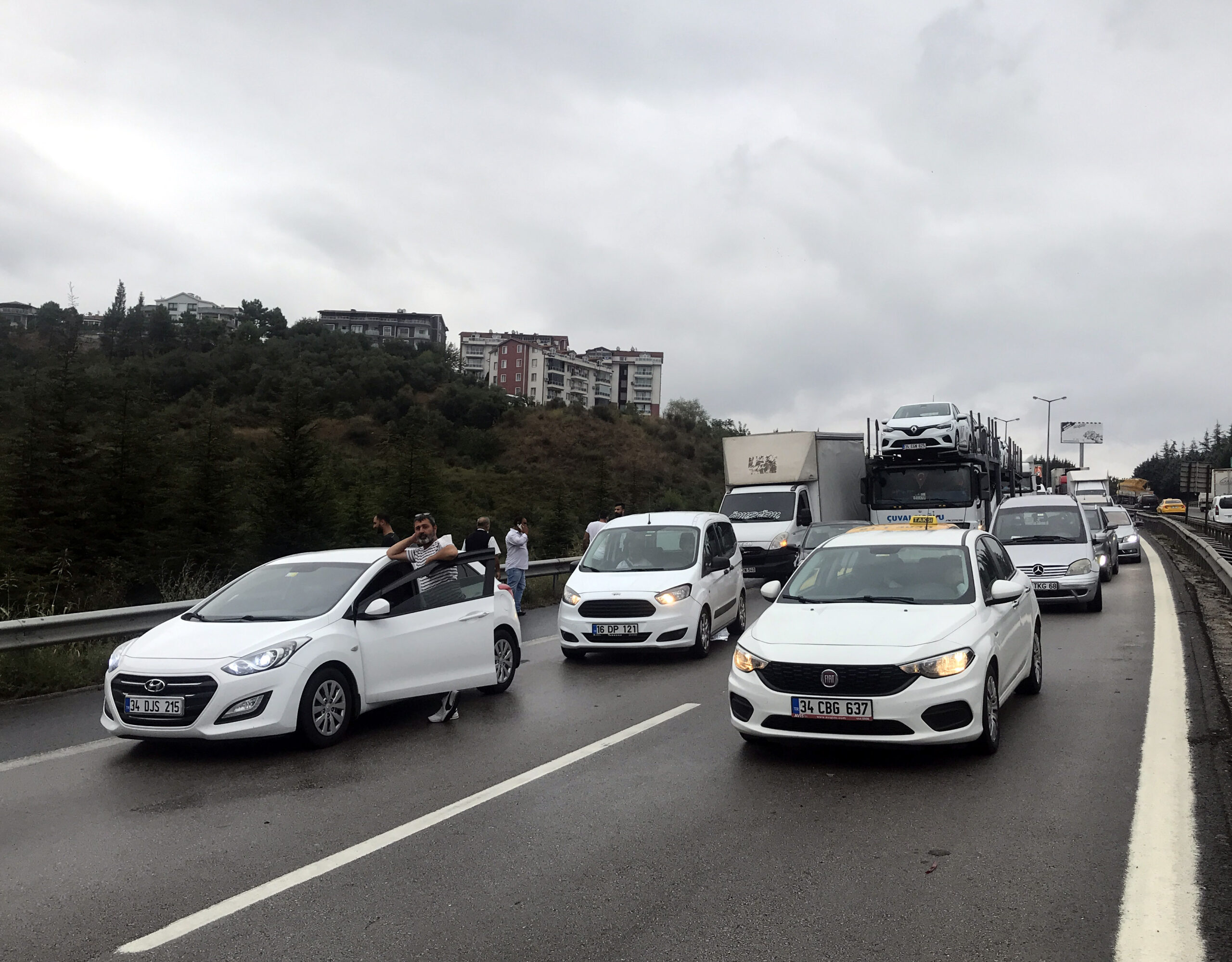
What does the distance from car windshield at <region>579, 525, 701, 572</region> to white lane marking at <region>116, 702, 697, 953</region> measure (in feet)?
16.1

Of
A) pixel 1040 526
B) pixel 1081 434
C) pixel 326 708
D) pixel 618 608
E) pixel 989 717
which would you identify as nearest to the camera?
pixel 989 717

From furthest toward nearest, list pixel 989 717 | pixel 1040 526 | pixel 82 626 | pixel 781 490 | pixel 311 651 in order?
pixel 781 490
pixel 1040 526
pixel 82 626
pixel 311 651
pixel 989 717

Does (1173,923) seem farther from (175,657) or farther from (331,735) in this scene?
(175,657)

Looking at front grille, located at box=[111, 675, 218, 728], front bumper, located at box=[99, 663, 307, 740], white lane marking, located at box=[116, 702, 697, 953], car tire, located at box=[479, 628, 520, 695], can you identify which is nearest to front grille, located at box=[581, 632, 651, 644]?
car tire, located at box=[479, 628, 520, 695]

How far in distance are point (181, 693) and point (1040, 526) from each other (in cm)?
1465

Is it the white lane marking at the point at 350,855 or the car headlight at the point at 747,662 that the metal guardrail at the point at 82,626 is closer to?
the white lane marking at the point at 350,855

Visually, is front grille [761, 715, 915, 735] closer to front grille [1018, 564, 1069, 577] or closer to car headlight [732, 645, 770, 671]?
car headlight [732, 645, 770, 671]

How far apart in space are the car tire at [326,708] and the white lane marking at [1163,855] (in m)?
5.27

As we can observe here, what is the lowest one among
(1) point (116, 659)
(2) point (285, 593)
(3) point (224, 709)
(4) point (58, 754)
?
(4) point (58, 754)

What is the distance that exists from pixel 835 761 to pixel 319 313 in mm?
170685

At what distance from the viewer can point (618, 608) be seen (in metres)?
11.5

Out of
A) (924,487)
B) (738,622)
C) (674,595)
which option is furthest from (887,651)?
(924,487)

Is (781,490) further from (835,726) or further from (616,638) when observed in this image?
(835,726)

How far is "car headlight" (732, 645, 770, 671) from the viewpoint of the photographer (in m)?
6.59
